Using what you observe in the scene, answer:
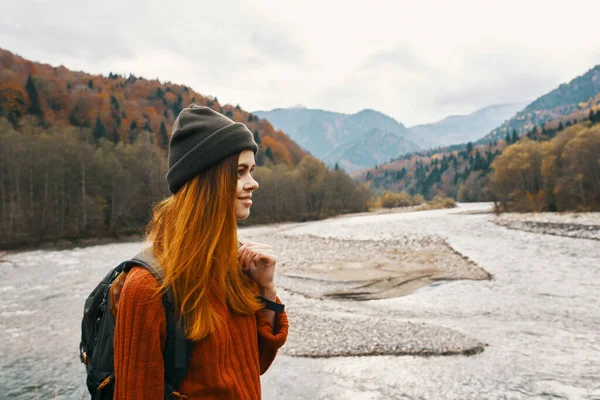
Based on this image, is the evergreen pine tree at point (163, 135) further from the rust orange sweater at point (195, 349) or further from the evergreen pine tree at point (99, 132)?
the rust orange sweater at point (195, 349)

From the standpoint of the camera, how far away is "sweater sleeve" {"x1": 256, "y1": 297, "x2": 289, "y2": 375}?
6.08 feet

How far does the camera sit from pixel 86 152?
4041 cm

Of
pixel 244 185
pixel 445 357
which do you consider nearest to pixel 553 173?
pixel 445 357

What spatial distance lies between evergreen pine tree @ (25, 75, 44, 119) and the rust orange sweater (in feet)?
269

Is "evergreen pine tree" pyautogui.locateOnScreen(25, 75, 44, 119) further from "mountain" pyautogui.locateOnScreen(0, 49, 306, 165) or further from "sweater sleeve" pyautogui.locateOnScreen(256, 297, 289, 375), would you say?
"sweater sleeve" pyautogui.locateOnScreen(256, 297, 289, 375)

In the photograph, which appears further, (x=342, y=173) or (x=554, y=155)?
(x=342, y=173)

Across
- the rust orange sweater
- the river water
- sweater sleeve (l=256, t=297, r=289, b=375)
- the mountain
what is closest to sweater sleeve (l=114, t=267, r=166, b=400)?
the rust orange sweater

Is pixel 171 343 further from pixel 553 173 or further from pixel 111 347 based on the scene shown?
pixel 553 173

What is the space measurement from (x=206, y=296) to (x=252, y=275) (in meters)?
0.34

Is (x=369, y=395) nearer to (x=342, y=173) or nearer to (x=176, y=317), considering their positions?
(x=176, y=317)

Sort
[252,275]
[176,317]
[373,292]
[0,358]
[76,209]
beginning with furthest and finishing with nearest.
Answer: [76,209]
[373,292]
[0,358]
[252,275]
[176,317]

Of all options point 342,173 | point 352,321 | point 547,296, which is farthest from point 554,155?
point 352,321

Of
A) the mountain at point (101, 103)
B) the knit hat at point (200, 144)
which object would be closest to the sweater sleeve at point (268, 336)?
the knit hat at point (200, 144)

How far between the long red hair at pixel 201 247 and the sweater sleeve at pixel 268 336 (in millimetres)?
210
